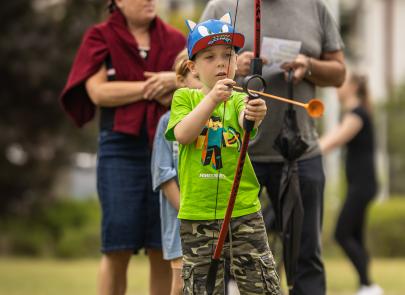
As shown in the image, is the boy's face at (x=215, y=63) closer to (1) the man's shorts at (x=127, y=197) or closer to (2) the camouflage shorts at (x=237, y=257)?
(2) the camouflage shorts at (x=237, y=257)

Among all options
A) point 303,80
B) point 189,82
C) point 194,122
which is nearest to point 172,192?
point 189,82

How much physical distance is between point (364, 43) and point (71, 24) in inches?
906

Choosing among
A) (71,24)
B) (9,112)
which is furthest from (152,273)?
(9,112)

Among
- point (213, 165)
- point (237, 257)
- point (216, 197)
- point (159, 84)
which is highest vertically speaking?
point (159, 84)

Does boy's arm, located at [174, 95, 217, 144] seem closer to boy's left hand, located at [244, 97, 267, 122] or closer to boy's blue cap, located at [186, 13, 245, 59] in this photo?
boy's left hand, located at [244, 97, 267, 122]

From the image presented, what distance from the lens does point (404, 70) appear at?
3347cm

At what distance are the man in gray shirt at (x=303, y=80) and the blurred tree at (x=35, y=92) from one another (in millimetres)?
7710

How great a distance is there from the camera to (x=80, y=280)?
11914mm

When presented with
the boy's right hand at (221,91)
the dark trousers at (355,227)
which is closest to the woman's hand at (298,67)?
the boy's right hand at (221,91)

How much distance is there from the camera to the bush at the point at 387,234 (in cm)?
1900

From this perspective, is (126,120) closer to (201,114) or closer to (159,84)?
(159,84)

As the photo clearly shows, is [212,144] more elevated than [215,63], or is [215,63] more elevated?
[215,63]

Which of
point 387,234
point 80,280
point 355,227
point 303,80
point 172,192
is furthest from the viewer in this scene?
point 387,234

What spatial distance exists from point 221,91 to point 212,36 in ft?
1.34
